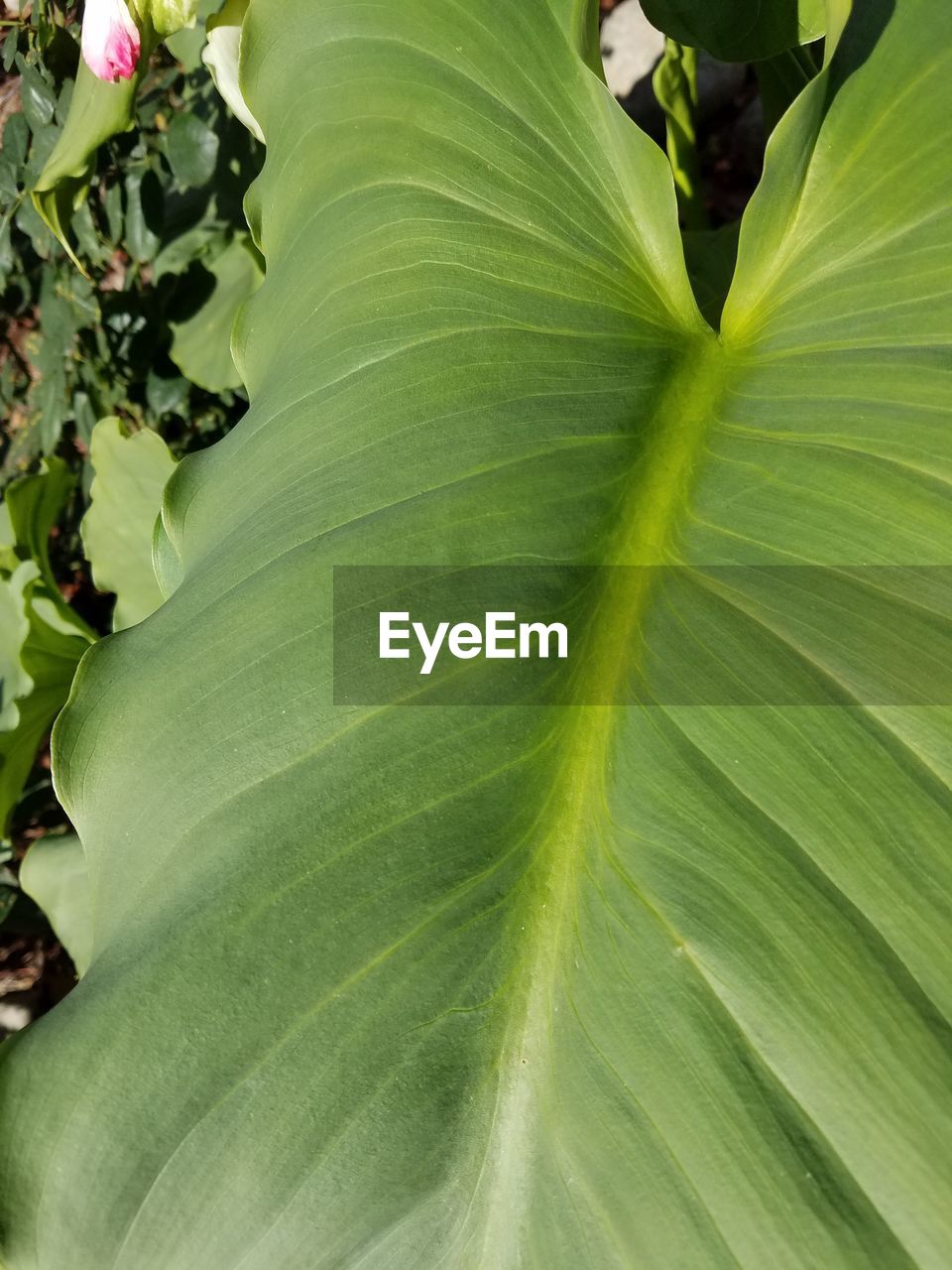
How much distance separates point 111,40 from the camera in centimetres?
86

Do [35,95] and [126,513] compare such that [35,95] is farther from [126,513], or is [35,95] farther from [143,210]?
[126,513]

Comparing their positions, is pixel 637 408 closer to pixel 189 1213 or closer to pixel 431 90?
pixel 431 90

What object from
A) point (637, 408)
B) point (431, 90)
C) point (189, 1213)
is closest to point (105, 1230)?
point (189, 1213)

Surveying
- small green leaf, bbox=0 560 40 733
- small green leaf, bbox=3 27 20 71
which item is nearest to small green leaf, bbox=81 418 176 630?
small green leaf, bbox=0 560 40 733

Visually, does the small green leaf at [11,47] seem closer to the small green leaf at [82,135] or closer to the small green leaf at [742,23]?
the small green leaf at [82,135]

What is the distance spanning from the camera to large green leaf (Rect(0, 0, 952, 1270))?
0.48 m

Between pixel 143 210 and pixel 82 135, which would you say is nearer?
pixel 82 135

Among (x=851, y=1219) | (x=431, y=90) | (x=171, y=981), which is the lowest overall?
(x=851, y=1219)

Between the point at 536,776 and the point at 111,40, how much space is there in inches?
28.1

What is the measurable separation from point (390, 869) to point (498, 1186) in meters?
0.15

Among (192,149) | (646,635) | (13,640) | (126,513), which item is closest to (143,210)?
(192,149)

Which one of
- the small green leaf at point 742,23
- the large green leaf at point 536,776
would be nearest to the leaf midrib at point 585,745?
the large green leaf at point 536,776

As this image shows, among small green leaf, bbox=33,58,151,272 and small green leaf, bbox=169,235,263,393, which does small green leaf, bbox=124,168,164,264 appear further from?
small green leaf, bbox=33,58,151,272

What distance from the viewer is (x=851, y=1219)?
0.45 meters
